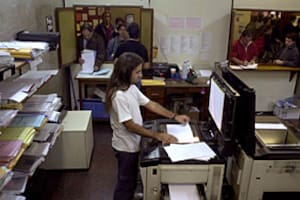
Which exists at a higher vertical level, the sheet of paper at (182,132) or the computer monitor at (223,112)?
the computer monitor at (223,112)

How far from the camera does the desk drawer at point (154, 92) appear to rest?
420 cm

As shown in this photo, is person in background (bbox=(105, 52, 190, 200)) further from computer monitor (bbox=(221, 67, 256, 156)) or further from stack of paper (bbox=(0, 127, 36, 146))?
stack of paper (bbox=(0, 127, 36, 146))

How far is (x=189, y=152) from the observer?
1896 millimetres

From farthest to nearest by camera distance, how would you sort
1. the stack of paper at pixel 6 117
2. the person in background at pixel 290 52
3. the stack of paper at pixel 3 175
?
the person in background at pixel 290 52 < the stack of paper at pixel 6 117 < the stack of paper at pixel 3 175

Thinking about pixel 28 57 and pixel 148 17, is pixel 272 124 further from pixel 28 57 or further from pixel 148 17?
pixel 148 17

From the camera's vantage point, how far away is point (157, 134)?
2041mm

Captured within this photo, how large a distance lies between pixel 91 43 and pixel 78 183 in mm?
2319

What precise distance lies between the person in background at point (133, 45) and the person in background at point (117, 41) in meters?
0.20

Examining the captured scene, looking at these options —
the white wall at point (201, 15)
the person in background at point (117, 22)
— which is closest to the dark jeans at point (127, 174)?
the person in background at point (117, 22)

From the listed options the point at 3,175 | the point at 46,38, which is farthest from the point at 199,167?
the point at 46,38

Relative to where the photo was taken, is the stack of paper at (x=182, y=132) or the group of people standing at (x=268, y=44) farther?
the group of people standing at (x=268, y=44)

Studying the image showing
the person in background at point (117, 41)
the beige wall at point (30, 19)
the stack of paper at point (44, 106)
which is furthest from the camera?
the person in background at point (117, 41)

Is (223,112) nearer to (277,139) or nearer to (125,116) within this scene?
(277,139)

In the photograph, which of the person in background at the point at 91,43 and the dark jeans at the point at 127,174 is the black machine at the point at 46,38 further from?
the person in background at the point at 91,43
